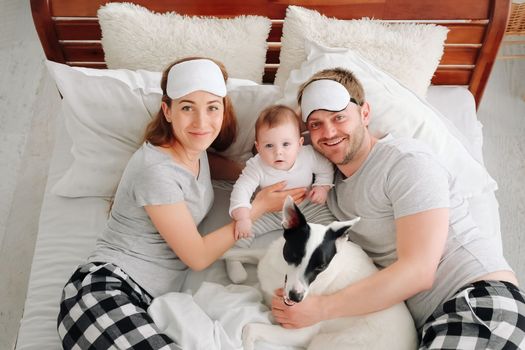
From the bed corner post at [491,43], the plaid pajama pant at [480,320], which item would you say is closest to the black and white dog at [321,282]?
the plaid pajama pant at [480,320]

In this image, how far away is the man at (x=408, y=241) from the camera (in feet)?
4.97

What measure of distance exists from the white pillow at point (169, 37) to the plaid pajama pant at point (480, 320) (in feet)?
4.07

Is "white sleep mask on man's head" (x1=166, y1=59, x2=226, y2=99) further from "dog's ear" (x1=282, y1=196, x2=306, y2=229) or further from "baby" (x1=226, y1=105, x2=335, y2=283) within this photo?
"dog's ear" (x1=282, y1=196, x2=306, y2=229)

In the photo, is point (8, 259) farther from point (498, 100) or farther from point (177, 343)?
point (498, 100)

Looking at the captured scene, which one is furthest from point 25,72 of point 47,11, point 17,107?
point 47,11

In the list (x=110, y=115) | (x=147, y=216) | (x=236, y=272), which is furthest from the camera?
(x=110, y=115)

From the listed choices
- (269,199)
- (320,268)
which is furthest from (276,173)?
(320,268)

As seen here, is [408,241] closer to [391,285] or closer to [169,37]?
[391,285]

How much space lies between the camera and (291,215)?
150 centimetres

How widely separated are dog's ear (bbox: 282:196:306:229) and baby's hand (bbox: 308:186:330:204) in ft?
1.25

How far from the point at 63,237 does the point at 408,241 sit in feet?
4.06

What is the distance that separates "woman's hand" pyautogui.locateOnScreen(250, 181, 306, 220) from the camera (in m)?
1.84

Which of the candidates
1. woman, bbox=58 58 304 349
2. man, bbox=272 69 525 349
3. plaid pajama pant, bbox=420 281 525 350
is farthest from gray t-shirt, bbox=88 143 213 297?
plaid pajama pant, bbox=420 281 525 350

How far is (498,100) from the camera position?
3033 mm
